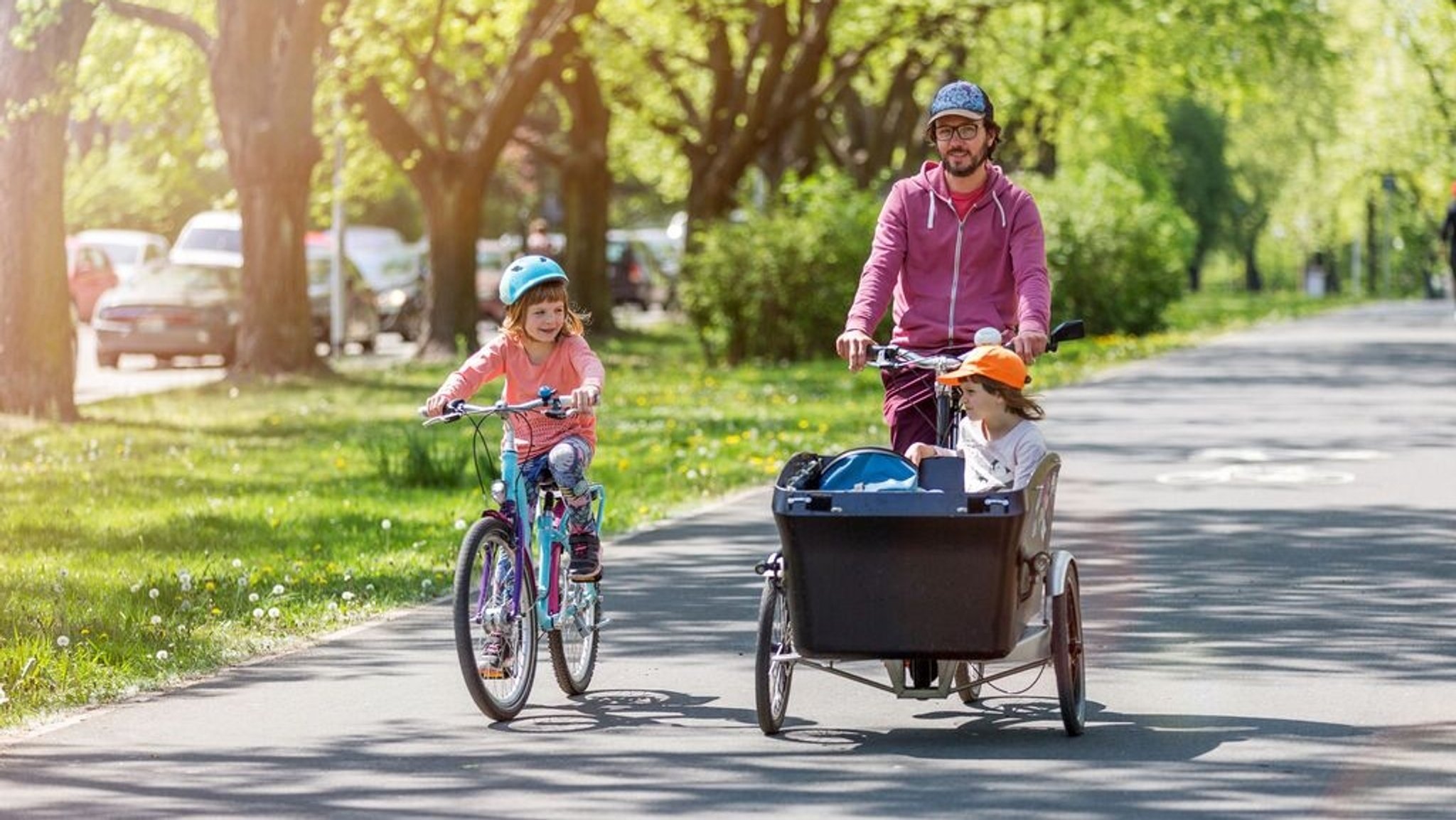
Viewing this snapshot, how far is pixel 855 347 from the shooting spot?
823 centimetres

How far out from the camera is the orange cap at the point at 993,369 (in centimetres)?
782

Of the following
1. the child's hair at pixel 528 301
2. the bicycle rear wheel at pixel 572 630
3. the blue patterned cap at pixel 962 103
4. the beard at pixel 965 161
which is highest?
the blue patterned cap at pixel 962 103

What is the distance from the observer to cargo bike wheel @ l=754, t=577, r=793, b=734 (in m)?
7.64

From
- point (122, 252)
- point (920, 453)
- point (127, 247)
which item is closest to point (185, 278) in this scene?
point (122, 252)

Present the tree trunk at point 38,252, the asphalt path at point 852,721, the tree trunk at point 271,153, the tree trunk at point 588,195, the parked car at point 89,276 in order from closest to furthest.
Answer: the asphalt path at point 852,721 < the tree trunk at point 38,252 < the tree trunk at point 271,153 < the tree trunk at point 588,195 < the parked car at point 89,276

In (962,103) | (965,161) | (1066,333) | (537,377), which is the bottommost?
(537,377)

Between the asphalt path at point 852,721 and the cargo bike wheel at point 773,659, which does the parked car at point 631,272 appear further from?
the cargo bike wheel at point 773,659

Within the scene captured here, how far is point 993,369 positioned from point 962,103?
39.3 inches

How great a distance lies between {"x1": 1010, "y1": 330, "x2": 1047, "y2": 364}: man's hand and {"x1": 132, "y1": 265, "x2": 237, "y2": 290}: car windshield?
→ 26808mm

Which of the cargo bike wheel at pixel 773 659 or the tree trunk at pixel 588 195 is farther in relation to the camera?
the tree trunk at pixel 588 195

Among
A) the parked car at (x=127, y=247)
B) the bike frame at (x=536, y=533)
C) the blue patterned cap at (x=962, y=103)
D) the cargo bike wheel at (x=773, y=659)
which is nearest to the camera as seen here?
the cargo bike wheel at (x=773, y=659)

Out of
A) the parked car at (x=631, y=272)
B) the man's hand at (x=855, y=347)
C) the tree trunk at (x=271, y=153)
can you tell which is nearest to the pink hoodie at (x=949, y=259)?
the man's hand at (x=855, y=347)

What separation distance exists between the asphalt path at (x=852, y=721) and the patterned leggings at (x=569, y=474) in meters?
0.57

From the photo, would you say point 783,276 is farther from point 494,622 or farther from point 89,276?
point 494,622
